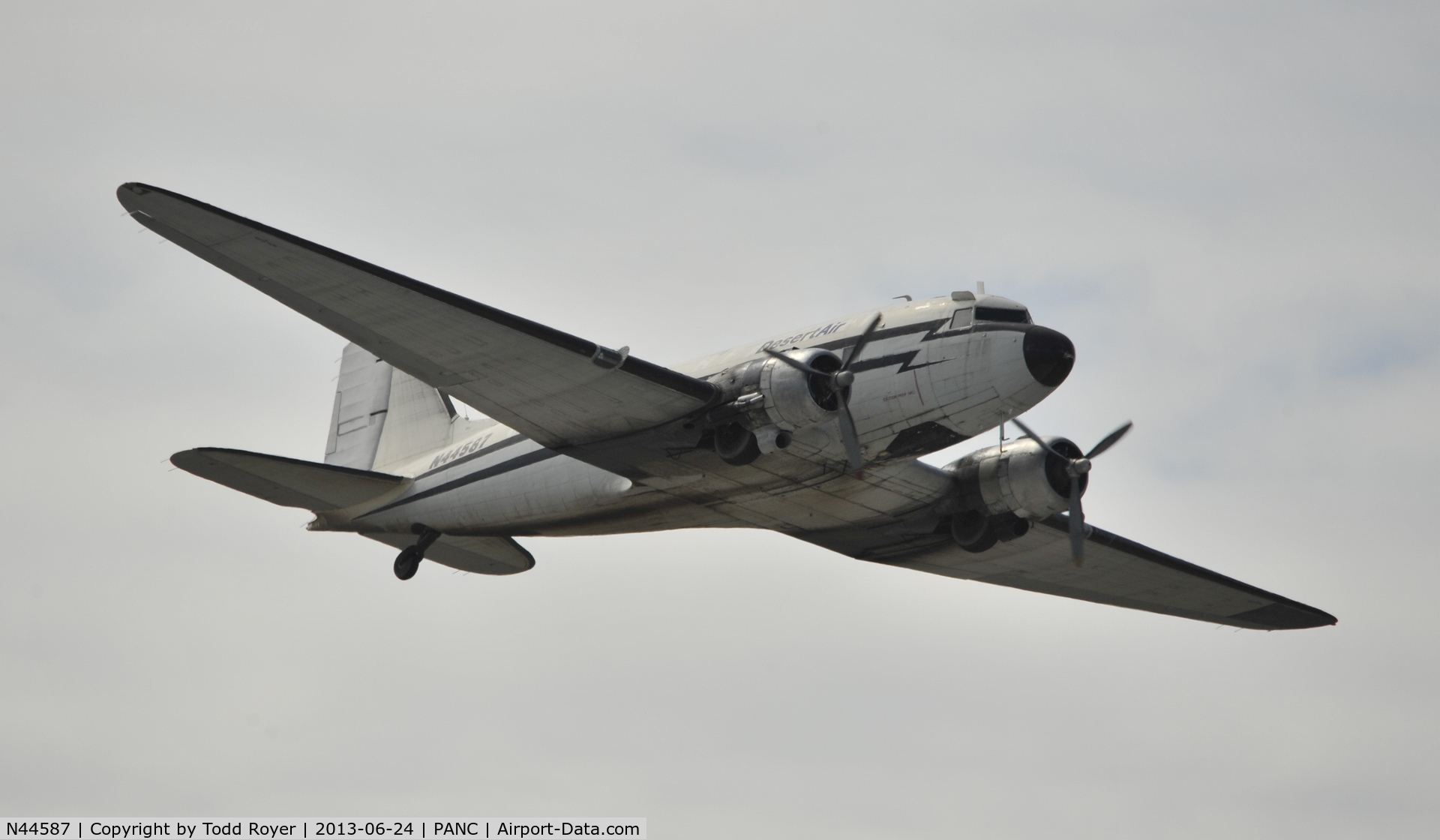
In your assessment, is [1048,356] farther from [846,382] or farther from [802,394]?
[802,394]

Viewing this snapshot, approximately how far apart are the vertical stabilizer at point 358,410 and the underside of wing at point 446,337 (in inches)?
403

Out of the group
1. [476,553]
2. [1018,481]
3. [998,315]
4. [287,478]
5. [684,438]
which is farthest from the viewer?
[476,553]

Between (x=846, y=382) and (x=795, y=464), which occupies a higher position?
(x=846, y=382)

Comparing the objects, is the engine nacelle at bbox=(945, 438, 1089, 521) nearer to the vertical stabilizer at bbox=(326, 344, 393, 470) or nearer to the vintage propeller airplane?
the vintage propeller airplane

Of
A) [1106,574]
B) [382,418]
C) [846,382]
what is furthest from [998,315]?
[382,418]

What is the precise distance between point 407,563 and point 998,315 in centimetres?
1358

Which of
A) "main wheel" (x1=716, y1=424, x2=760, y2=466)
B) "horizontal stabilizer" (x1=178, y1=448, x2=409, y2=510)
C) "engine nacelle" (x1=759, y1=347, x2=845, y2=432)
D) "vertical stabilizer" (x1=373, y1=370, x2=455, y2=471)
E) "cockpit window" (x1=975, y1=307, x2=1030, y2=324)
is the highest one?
"vertical stabilizer" (x1=373, y1=370, x2=455, y2=471)

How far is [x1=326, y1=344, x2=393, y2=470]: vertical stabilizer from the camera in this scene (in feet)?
112

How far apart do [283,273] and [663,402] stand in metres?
6.54

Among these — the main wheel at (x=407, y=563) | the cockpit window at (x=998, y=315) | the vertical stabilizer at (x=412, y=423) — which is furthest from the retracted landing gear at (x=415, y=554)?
the cockpit window at (x=998, y=315)

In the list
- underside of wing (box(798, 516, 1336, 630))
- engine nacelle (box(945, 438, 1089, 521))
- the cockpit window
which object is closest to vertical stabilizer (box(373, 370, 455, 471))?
underside of wing (box(798, 516, 1336, 630))

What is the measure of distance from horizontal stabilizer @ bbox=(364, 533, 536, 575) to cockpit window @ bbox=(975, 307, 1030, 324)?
12.4 metres

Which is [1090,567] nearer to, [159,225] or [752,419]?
[752,419]

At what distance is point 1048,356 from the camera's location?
22688mm
